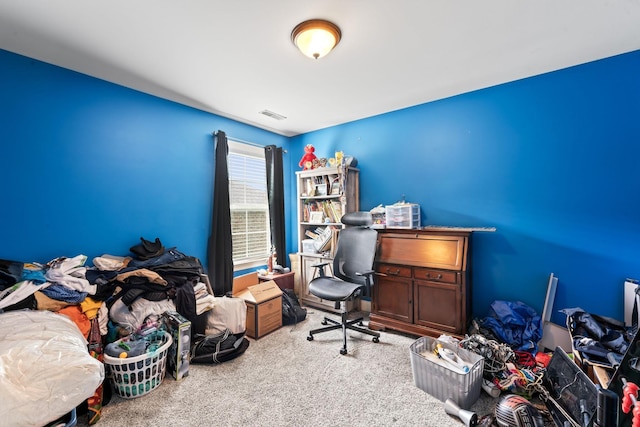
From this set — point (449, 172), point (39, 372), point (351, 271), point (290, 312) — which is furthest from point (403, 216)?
point (39, 372)

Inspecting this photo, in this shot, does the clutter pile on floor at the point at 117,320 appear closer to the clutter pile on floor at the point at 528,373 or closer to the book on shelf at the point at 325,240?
the book on shelf at the point at 325,240

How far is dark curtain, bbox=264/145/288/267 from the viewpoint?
3768 mm

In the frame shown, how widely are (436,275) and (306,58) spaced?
227 centimetres

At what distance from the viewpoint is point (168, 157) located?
281 centimetres

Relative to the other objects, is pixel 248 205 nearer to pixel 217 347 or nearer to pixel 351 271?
pixel 351 271

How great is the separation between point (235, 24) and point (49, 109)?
1.71 meters

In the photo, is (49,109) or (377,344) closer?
(49,109)

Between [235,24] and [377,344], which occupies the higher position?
[235,24]

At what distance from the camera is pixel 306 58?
7.04 ft

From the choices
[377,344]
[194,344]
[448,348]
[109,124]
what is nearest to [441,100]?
[448,348]

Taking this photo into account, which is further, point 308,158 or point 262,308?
point 308,158

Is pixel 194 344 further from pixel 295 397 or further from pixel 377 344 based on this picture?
pixel 377 344

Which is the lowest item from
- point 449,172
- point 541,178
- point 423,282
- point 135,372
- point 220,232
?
point 135,372

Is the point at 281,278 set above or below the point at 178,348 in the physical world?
above
